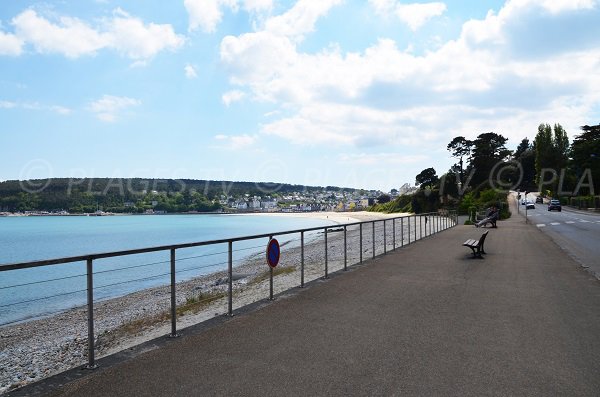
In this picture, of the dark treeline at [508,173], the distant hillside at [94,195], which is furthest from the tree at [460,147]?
the distant hillside at [94,195]

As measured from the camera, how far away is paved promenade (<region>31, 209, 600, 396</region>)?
13.2 feet

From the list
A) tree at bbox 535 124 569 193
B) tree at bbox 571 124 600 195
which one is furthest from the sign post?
tree at bbox 535 124 569 193

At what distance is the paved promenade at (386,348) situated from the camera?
4.03 meters

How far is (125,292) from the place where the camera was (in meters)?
19.4

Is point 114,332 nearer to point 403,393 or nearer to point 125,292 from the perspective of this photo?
point 403,393

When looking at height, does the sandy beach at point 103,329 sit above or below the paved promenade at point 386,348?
below

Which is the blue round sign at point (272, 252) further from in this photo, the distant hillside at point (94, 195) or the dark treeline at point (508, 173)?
the distant hillside at point (94, 195)

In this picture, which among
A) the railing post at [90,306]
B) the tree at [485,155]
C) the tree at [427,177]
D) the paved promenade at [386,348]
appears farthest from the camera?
the tree at [427,177]

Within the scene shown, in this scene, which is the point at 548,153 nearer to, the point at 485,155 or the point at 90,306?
the point at 485,155

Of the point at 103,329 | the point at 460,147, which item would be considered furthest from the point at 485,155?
the point at 103,329

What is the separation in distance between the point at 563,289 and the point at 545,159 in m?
115

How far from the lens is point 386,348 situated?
5.04 metres

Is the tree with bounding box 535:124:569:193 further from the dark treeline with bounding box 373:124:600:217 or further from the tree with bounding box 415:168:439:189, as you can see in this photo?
the tree with bounding box 415:168:439:189

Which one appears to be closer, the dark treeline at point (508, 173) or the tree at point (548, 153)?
the dark treeline at point (508, 173)
